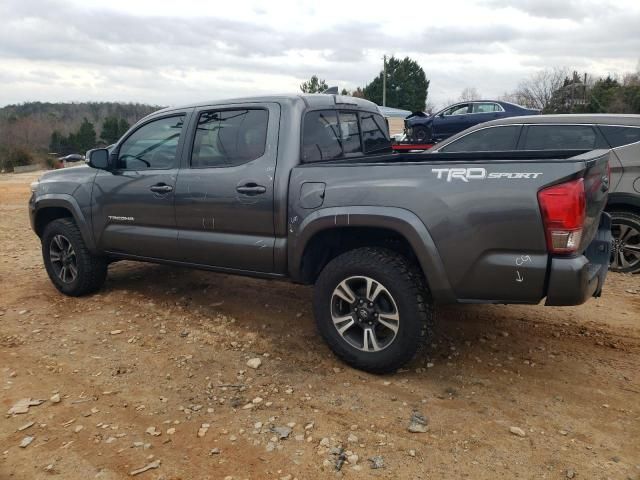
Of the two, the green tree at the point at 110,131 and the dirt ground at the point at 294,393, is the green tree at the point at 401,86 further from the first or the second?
the dirt ground at the point at 294,393

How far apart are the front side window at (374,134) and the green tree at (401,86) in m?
51.6

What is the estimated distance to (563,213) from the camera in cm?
283

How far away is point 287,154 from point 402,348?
1.56 metres

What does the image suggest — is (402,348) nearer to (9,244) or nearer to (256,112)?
(256,112)

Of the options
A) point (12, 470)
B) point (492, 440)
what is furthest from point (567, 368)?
point (12, 470)

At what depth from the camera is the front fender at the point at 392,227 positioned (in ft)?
10.5

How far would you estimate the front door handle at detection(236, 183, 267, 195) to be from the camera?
3.85 meters

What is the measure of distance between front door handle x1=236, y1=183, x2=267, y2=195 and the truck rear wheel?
74cm

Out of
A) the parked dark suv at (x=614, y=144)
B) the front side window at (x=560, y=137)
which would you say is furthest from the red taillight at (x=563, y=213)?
the front side window at (x=560, y=137)

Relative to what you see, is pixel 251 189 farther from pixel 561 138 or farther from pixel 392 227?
pixel 561 138

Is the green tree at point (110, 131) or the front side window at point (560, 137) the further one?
the green tree at point (110, 131)

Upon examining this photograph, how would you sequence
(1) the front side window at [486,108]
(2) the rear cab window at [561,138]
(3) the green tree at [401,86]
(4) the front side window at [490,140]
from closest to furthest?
1. (2) the rear cab window at [561,138]
2. (4) the front side window at [490,140]
3. (1) the front side window at [486,108]
4. (3) the green tree at [401,86]

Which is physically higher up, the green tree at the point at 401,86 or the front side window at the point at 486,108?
the green tree at the point at 401,86

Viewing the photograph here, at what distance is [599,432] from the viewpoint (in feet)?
9.48
